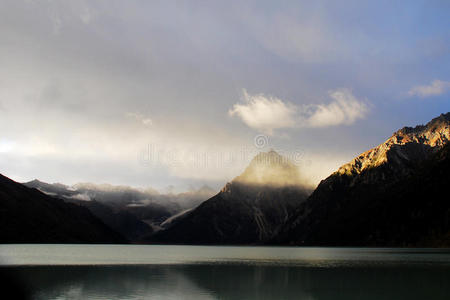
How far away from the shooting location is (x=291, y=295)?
61562 millimetres

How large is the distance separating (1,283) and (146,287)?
23578mm

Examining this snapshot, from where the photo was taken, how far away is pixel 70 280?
250 feet

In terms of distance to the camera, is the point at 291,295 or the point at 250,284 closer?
the point at 291,295

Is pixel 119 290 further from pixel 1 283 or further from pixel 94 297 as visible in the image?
pixel 1 283

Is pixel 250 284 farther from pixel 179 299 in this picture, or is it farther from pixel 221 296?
pixel 179 299

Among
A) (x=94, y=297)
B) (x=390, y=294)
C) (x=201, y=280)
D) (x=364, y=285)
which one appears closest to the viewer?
(x=94, y=297)

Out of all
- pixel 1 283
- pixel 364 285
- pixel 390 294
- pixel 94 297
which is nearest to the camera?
pixel 94 297

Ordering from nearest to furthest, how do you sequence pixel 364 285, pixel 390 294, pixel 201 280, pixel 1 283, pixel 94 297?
pixel 94 297 < pixel 390 294 < pixel 1 283 < pixel 364 285 < pixel 201 280

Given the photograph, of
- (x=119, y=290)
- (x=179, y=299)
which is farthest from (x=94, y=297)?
(x=179, y=299)

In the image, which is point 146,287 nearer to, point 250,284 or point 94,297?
point 94,297

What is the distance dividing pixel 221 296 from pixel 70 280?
3237 centimetres

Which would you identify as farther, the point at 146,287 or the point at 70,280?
the point at 70,280

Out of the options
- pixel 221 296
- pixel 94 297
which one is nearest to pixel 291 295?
pixel 221 296

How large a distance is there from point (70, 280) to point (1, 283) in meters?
12.2
